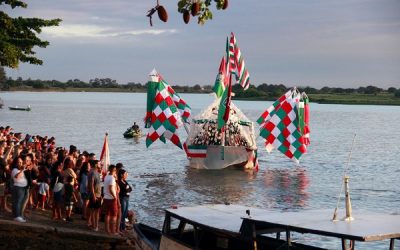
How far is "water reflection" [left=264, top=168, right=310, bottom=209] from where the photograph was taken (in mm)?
28233

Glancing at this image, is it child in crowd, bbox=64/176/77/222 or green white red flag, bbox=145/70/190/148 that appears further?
green white red flag, bbox=145/70/190/148

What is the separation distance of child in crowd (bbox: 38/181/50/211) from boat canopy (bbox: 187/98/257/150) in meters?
21.6

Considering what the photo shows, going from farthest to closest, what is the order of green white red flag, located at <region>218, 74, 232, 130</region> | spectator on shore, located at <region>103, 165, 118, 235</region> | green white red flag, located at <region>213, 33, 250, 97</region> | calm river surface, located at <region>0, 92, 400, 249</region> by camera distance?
green white red flag, located at <region>213, 33, 250, 97</region> → green white red flag, located at <region>218, 74, 232, 130</region> → calm river surface, located at <region>0, 92, 400, 249</region> → spectator on shore, located at <region>103, 165, 118, 235</region>

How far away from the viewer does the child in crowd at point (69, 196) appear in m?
15.2

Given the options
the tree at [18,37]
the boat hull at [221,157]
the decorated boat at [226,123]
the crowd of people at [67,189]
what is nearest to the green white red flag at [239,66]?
the decorated boat at [226,123]

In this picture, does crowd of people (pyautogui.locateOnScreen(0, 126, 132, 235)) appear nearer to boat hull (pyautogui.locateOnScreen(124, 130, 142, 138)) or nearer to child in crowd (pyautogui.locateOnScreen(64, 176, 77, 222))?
child in crowd (pyautogui.locateOnScreen(64, 176, 77, 222))

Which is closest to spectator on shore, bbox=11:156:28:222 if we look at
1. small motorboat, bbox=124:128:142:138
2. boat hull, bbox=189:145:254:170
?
boat hull, bbox=189:145:254:170

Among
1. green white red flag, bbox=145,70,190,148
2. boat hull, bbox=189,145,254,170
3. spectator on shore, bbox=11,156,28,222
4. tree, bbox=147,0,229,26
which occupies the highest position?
tree, bbox=147,0,229,26

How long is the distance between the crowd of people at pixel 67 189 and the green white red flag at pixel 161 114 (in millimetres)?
13667

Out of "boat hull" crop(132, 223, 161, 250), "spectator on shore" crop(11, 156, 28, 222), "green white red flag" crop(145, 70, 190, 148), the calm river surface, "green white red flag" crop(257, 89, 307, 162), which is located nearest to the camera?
"boat hull" crop(132, 223, 161, 250)

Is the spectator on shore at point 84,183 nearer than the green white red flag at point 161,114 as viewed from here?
Yes

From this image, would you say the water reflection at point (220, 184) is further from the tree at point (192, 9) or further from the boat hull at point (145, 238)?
the tree at point (192, 9)

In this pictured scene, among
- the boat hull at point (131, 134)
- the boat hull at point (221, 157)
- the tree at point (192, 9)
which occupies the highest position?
the tree at point (192, 9)

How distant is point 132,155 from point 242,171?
13.4 meters
